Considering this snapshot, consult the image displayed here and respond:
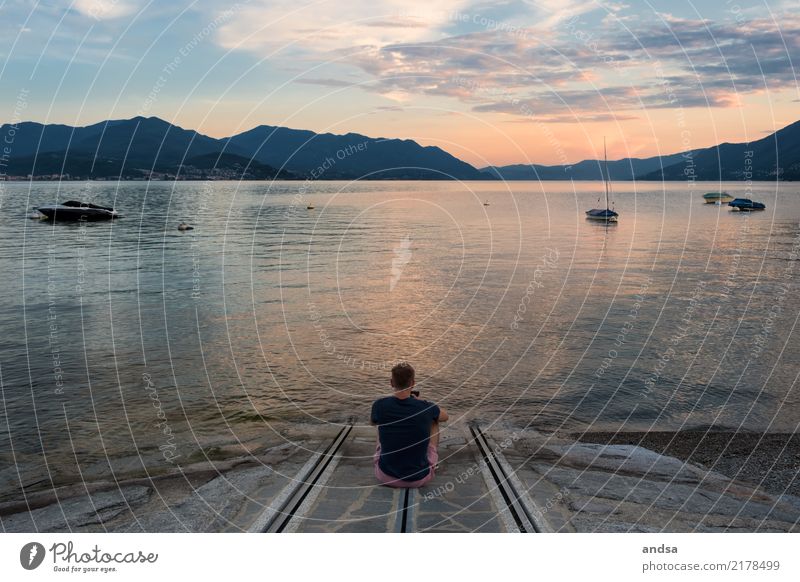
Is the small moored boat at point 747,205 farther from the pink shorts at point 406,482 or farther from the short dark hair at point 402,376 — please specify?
the short dark hair at point 402,376

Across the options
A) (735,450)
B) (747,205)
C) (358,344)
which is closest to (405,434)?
(735,450)

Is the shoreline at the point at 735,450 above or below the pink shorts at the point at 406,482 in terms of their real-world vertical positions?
below

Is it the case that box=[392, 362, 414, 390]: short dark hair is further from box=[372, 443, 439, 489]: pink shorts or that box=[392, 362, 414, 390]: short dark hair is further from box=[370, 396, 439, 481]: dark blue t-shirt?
box=[372, 443, 439, 489]: pink shorts

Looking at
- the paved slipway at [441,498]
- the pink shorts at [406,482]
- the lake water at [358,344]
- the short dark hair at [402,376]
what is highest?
the short dark hair at [402,376]

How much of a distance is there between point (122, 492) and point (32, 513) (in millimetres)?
1504

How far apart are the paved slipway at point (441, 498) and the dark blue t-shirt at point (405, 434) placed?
0.37 metres

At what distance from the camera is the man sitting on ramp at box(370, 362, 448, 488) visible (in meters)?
9.17

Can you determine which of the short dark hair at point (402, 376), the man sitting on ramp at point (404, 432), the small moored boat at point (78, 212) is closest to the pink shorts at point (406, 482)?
the man sitting on ramp at point (404, 432)

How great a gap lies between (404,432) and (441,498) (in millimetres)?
1154

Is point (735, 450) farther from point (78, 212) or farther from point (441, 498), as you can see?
point (78, 212)

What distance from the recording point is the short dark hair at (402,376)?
904 centimetres

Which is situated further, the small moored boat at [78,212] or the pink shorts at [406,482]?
the small moored boat at [78,212]

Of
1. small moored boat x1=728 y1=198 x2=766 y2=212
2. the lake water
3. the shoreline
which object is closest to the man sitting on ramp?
the lake water

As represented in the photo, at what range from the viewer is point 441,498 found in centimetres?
905
